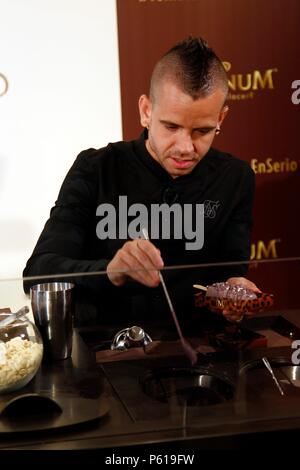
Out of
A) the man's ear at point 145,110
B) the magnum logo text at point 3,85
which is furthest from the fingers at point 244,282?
the magnum logo text at point 3,85

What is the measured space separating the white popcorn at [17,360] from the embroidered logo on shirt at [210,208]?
1287 millimetres

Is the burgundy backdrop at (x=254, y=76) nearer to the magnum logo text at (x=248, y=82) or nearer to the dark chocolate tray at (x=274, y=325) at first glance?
the magnum logo text at (x=248, y=82)

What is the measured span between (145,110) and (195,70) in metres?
0.39

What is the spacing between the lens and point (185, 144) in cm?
213

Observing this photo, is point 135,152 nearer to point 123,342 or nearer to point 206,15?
point 206,15

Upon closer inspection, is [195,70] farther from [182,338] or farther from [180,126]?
[182,338]

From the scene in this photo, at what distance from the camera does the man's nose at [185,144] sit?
83.4 inches

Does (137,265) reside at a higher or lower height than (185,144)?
lower

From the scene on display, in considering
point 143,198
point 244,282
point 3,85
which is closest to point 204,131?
point 143,198

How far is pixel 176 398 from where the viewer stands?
36.3 inches

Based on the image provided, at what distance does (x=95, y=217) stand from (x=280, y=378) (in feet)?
4.16

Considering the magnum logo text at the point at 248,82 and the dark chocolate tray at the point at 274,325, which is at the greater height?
the magnum logo text at the point at 248,82
